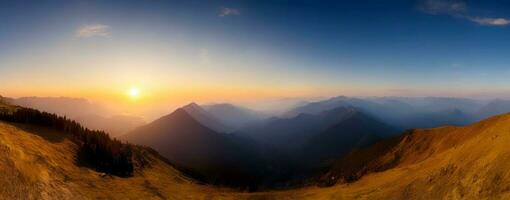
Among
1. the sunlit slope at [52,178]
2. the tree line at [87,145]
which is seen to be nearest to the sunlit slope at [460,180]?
the sunlit slope at [52,178]

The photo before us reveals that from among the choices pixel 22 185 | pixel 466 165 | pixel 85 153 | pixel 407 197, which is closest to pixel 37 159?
pixel 22 185

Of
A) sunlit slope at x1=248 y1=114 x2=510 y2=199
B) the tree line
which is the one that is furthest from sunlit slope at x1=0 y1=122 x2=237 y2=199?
sunlit slope at x1=248 y1=114 x2=510 y2=199

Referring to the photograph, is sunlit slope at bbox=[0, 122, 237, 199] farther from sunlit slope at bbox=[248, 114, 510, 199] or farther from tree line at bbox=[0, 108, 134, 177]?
sunlit slope at bbox=[248, 114, 510, 199]

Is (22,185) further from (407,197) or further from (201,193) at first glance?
(407,197)

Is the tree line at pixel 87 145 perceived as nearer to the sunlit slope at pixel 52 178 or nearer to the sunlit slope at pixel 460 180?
the sunlit slope at pixel 52 178

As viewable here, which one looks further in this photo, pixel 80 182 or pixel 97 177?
pixel 97 177

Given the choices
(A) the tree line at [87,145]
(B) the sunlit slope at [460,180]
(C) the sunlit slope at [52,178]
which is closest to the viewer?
(B) the sunlit slope at [460,180]
